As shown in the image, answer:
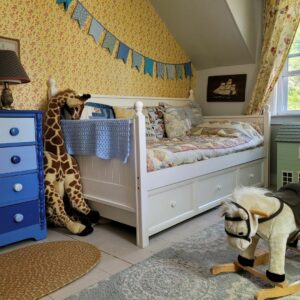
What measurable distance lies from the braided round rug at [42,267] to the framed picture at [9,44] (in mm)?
1379

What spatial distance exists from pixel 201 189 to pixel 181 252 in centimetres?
70

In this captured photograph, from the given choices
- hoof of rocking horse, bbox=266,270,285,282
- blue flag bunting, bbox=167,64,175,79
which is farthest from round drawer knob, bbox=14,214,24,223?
blue flag bunting, bbox=167,64,175,79

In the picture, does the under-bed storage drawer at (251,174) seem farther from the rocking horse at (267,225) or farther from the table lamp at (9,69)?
the table lamp at (9,69)

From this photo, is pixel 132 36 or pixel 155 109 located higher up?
pixel 132 36

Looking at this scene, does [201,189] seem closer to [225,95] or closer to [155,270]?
[155,270]

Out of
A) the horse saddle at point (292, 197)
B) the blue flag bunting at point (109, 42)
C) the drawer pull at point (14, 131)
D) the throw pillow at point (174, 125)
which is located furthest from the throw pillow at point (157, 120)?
the horse saddle at point (292, 197)

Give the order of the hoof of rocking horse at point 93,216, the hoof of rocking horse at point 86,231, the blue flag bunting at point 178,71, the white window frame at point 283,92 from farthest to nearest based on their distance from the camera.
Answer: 1. the blue flag bunting at point 178,71
2. the white window frame at point 283,92
3. the hoof of rocking horse at point 93,216
4. the hoof of rocking horse at point 86,231

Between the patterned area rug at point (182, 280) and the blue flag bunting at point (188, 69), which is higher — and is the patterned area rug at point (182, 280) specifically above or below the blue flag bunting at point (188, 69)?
below

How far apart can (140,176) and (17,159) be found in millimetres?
764

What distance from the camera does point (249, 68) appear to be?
3.66 m

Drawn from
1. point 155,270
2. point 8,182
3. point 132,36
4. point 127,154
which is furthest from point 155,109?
point 155,270

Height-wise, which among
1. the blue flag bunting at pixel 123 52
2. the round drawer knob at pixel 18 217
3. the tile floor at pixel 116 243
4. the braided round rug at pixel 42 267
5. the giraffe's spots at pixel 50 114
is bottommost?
the tile floor at pixel 116 243

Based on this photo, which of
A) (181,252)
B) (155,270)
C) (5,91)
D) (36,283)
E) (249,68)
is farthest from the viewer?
(249,68)

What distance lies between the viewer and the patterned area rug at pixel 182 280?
4.75ft
